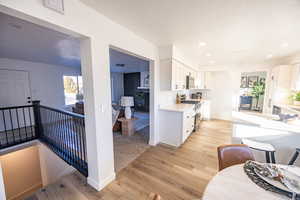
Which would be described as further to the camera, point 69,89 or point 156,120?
point 69,89

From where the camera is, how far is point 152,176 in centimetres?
204

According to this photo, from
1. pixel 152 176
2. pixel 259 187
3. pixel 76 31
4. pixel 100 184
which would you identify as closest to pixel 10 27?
pixel 76 31

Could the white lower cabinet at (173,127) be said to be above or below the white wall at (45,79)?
below

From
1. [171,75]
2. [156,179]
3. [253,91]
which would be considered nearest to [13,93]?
[171,75]

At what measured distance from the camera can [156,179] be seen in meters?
1.97

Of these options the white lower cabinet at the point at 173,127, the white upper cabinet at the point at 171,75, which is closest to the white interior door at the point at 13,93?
the white lower cabinet at the point at 173,127

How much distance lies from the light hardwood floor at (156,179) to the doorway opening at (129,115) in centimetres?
32

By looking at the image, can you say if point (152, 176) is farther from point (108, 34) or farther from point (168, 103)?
point (108, 34)

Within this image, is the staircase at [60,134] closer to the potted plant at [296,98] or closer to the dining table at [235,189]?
the dining table at [235,189]

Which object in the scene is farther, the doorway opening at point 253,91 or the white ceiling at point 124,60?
the doorway opening at point 253,91

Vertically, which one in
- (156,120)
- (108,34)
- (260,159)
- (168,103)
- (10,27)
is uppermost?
(10,27)

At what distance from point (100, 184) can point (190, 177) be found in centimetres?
142

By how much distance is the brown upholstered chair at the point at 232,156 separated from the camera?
50.9 inches

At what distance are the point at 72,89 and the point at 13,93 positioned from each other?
203cm
